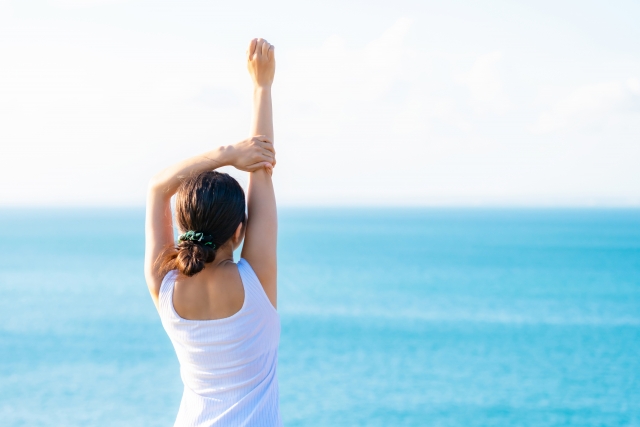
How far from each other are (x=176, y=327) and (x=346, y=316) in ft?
95.5

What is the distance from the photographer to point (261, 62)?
1827 millimetres

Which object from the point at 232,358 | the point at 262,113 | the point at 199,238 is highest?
the point at 262,113

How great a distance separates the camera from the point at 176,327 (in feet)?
5.08

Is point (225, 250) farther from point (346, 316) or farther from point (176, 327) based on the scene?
point (346, 316)

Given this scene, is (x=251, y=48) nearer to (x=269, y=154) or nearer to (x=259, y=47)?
(x=259, y=47)

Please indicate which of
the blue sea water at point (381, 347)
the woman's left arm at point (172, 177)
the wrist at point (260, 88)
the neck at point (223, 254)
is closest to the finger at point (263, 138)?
the woman's left arm at point (172, 177)

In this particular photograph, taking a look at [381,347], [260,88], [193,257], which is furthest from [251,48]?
[381,347]

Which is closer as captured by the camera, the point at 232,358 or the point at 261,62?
the point at 232,358

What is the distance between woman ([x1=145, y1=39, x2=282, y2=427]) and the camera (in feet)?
4.91

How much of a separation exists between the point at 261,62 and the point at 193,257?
621mm

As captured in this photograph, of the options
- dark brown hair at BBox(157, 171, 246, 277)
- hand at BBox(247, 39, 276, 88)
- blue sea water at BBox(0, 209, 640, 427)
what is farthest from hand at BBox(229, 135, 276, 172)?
blue sea water at BBox(0, 209, 640, 427)

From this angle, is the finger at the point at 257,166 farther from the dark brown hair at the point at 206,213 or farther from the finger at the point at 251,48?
the finger at the point at 251,48

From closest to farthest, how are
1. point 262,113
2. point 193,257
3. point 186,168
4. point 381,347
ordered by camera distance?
point 193,257
point 186,168
point 262,113
point 381,347

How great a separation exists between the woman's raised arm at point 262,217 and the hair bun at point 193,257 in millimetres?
91
